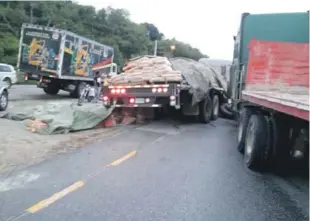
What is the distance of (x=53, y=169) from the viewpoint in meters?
6.50

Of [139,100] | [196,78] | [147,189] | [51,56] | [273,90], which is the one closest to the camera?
[147,189]

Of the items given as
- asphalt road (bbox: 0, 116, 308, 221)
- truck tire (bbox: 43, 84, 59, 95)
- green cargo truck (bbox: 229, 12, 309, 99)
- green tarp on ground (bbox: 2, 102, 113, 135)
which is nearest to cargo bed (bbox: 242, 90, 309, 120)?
asphalt road (bbox: 0, 116, 308, 221)

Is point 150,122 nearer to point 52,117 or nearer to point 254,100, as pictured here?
point 52,117

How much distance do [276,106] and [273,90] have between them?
118 inches

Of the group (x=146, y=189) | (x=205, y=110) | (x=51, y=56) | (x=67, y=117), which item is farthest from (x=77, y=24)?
(x=146, y=189)

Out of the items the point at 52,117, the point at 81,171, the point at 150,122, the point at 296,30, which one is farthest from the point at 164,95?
the point at 81,171

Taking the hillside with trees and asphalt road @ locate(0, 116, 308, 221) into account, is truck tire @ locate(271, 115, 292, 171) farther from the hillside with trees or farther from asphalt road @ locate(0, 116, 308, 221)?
the hillside with trees

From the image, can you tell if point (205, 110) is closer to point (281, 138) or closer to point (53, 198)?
point (281, 138)

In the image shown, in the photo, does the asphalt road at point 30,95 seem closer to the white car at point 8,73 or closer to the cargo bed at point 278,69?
the white car at point 8,73

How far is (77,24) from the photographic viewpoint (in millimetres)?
57656

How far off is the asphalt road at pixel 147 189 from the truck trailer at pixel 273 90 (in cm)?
47

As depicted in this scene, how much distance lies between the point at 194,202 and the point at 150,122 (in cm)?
772

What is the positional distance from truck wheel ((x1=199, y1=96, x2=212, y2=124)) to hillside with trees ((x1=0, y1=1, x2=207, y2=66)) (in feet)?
76.7

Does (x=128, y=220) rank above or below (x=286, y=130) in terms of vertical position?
below
